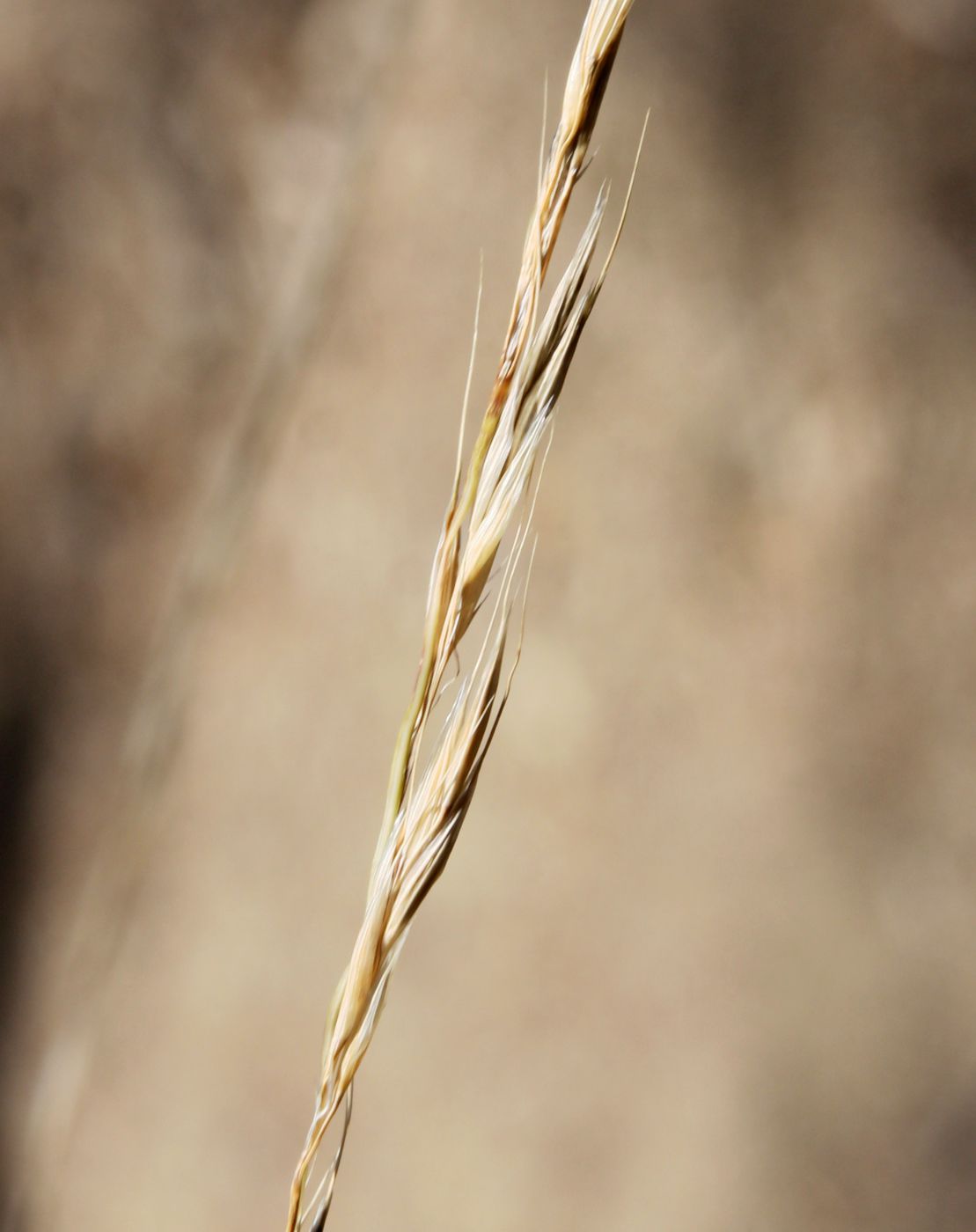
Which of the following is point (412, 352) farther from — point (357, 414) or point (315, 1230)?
point (315, 1230)

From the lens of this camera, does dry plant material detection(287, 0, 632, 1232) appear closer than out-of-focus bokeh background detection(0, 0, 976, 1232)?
Yes

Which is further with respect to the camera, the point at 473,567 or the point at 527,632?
the point at 527,632

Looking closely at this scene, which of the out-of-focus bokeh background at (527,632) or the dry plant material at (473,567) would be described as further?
the out-of-focus bokeh background at (527,632)

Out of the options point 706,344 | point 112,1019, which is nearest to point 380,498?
point 706,344
